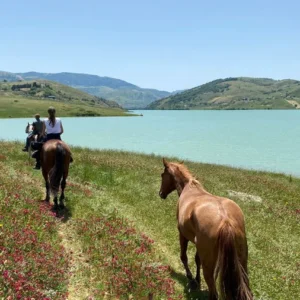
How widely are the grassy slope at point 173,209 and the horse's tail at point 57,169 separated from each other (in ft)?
4.42

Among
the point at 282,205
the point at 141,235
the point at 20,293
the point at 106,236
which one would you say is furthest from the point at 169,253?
the point at 282,205

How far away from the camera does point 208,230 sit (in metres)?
7.12

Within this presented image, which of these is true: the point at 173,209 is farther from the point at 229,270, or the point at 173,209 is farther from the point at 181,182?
the point at 229,270

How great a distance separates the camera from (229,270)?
22.2 feet

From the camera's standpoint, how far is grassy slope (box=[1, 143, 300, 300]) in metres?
10.1

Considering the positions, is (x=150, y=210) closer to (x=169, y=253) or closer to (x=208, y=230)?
(x=169, y=253)

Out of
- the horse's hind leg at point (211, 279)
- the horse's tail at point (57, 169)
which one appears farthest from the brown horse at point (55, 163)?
the horse's hind leg at point (211, 279)

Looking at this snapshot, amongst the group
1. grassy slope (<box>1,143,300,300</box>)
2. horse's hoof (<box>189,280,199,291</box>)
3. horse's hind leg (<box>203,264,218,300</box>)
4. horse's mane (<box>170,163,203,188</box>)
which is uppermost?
horse's mane (<box>170,163,203,188</box>)

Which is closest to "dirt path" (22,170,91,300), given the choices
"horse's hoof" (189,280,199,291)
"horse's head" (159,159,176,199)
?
"horse's hoof" (189,280,199,291)

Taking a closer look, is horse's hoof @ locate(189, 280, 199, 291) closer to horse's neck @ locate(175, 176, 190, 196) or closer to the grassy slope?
the grassy slope

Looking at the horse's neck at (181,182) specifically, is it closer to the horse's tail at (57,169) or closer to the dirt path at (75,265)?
the dirt path at (75,265)

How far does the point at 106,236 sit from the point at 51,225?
1916 millimetres

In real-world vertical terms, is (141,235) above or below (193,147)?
above

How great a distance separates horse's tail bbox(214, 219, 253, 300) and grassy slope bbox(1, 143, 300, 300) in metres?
2.13
